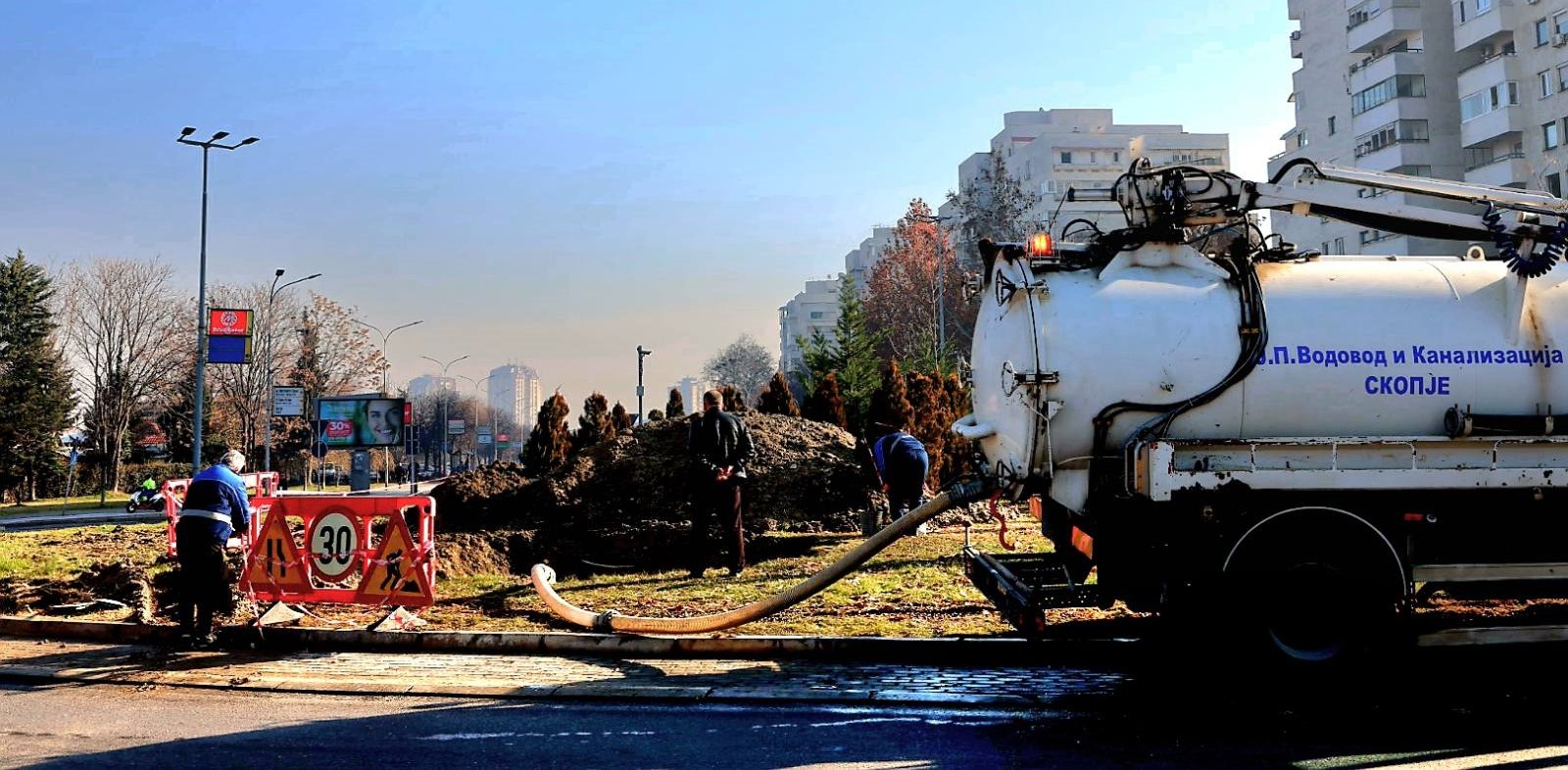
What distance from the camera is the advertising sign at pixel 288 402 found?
4238 cm

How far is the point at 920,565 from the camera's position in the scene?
36.3 ft

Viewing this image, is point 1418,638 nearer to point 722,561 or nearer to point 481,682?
point 481,682

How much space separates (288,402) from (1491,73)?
160 ft

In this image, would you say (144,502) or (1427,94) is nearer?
(144,502)

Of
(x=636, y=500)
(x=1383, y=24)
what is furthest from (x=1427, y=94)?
(x=636, y=500)

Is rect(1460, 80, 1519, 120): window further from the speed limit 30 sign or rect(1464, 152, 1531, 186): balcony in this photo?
the speed limit 30 sign

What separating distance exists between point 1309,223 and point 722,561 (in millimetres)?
44862

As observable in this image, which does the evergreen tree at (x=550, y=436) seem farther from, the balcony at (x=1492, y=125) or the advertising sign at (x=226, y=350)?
the balcony at (x=1492, y=125)

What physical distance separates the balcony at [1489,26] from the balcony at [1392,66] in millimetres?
1685

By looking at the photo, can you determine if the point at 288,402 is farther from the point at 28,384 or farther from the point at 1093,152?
the point at 1093,152

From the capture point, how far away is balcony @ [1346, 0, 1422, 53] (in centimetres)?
4566

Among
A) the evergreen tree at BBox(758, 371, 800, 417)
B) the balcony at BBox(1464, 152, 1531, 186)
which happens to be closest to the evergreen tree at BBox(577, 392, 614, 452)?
the evergreen tree at BBox(758, 371, 800, 417)

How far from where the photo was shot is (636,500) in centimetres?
1439

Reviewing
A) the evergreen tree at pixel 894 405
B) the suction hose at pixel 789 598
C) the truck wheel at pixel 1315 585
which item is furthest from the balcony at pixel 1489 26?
the suction hose at pixel 789 598
